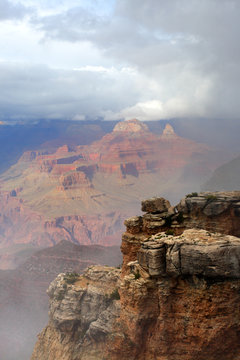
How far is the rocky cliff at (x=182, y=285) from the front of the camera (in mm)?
17578

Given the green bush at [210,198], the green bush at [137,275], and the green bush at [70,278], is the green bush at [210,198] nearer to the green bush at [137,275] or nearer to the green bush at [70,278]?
the green bush at [137,275]

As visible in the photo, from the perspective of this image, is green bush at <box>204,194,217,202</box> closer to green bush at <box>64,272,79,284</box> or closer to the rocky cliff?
the rocky cliff

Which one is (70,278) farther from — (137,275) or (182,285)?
(182,285)

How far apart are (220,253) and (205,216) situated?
658 cm

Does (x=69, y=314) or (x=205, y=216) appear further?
(x=69, y=314)

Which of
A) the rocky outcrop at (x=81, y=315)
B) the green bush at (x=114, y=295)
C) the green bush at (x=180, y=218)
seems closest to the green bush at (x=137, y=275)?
the green bush at (x=180, y=218)

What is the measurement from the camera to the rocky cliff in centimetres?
1758

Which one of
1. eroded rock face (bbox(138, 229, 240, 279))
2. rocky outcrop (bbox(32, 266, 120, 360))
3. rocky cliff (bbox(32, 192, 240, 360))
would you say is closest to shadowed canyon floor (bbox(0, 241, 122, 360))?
rocky outcrop (bbox(32, 266, 120, 360))

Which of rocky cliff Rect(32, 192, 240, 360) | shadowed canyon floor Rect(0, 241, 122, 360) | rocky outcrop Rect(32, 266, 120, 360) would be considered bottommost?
shadowed canyon floor Rect(0, 241, 122, 360)

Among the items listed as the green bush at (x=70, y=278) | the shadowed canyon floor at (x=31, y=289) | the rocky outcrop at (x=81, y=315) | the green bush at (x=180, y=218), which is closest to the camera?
the green bush at (x=180, y=218)

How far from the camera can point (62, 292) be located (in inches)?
1385

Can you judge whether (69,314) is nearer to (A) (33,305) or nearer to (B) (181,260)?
(B) (181,260)

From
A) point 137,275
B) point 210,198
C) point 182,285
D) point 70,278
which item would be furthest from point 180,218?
point 70,278

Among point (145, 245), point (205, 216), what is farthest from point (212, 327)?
point (205, 216)
